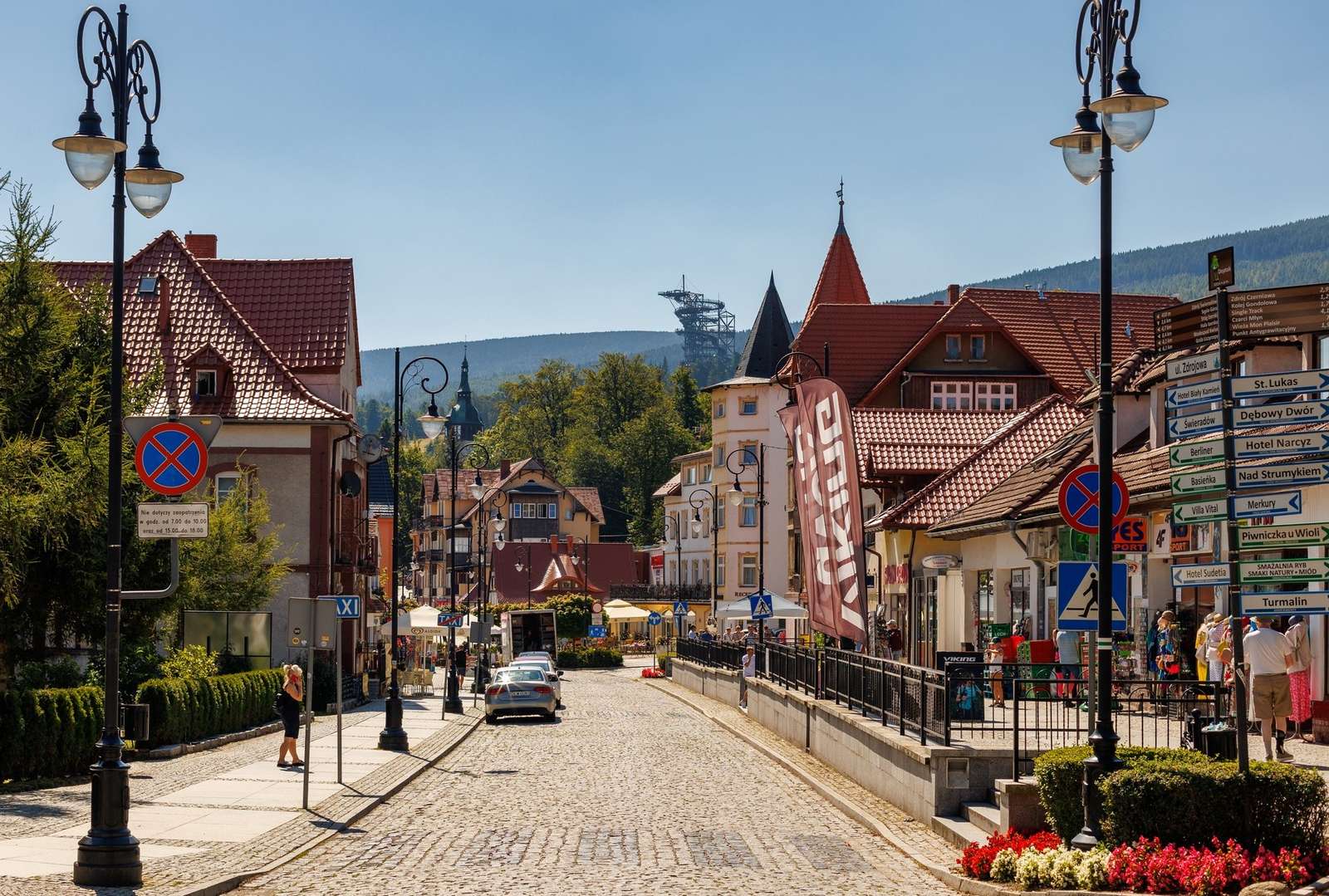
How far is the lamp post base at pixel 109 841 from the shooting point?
14594 millimetres

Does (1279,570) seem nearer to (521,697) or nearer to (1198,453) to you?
(1198,453)

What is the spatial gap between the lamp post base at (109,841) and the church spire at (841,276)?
7297 cm

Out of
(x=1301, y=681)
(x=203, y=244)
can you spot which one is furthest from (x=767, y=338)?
(x=1301, y=681)

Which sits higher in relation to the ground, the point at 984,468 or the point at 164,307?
the point at 164,307

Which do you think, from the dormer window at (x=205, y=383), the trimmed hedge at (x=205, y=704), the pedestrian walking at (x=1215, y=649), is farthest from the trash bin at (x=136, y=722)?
the dormer window at (x=205, y=383)

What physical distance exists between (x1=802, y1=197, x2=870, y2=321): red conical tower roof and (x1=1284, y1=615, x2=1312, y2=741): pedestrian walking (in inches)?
2500

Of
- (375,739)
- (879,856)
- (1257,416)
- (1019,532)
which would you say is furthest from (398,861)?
(1019,532)

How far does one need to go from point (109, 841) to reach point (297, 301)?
148 ft

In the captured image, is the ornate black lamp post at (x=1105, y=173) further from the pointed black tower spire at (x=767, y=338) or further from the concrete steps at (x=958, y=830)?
the pointed black tower spire at (x=767, y=338)

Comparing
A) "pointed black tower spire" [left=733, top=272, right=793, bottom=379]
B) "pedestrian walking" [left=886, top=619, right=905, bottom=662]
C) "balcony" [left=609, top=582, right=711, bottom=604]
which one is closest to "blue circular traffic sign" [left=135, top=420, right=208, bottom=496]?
"pedestrian walking" [left=886, top=619, right=905, bottom=662]

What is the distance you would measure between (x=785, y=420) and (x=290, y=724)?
995cm

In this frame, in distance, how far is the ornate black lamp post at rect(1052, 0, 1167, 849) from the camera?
14.2 m

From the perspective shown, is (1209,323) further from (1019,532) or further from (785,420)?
(1019,532)

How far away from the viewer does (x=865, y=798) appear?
22.5 metres
